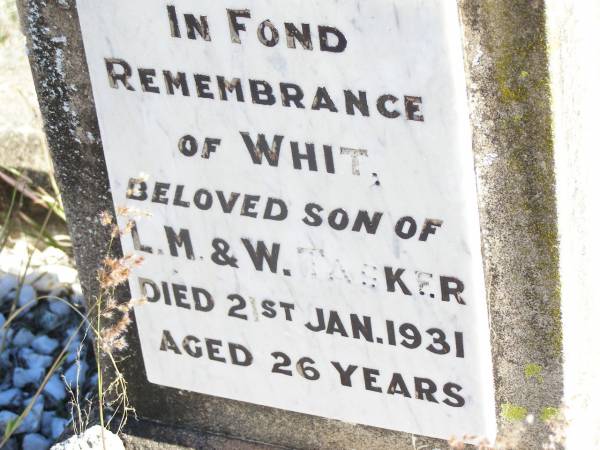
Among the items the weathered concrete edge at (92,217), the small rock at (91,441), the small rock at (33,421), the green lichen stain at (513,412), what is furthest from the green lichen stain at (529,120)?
the small rock at (33,421)

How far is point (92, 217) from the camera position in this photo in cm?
203

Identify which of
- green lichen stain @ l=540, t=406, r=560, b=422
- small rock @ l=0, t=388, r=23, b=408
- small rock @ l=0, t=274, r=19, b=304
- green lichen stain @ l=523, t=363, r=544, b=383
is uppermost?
green lichen stain @ l=523, t=363, r=544, b=383

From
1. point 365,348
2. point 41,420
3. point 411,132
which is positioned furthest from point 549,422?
point 41,420

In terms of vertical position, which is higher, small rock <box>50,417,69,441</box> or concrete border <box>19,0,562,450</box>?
concrete border <box>19,0,562,450</box>

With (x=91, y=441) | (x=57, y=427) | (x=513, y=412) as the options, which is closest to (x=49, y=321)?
(x=57, y=427)

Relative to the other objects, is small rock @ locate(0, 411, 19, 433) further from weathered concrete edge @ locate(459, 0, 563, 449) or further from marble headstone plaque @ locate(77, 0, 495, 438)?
weathered concrete edge @ locate(459, 0, 563, 449)

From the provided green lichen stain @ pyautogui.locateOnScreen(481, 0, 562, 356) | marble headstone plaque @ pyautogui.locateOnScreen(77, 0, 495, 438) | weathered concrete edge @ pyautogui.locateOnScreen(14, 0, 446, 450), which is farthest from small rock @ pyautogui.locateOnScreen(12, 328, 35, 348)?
green lichen stain @ pyautogui.locateOnScreen(481, 0, 562, 356)

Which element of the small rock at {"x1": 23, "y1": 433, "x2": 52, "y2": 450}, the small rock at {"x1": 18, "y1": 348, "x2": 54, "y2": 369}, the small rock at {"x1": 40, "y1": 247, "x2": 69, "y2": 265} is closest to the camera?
the small rock at {"x1": 23, "y1": 433, "x2": 52, "y2": 450}

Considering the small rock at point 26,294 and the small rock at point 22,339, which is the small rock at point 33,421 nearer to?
the small rock at point 22,339

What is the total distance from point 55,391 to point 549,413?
4.38 feet

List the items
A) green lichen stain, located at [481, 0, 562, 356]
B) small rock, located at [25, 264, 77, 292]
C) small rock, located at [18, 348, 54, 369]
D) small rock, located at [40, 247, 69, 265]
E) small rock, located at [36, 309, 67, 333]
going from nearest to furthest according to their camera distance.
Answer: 1. green lichen stain, located at [481, 0, 562, 356]
2. small rock, located at [18, 348, 54, 369]
3. small rock, located at [36, 309, 67, 333]
4. small rock, located at [25, 264, 77, 292]
5. small rock, located at [40, 247, 69, 265]

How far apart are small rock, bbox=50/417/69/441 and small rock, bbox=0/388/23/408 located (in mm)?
137

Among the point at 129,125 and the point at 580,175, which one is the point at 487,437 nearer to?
the point at 580,175

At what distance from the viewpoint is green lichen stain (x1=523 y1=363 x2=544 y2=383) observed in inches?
70.2
